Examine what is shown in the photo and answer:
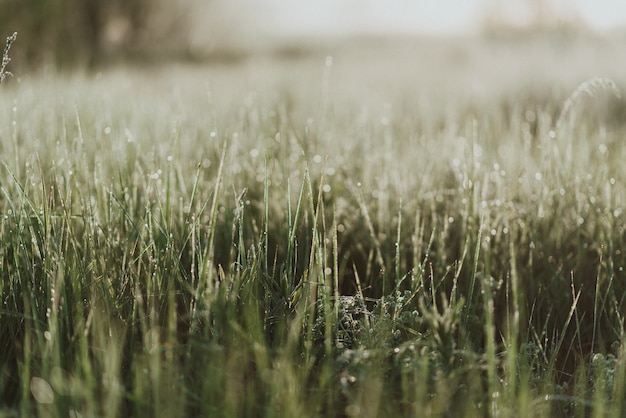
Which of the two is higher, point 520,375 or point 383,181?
point 383,181

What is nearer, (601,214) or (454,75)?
(601,214)

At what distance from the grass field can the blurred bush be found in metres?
6.80

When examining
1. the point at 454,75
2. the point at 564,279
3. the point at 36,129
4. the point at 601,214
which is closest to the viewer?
the point at 564,279

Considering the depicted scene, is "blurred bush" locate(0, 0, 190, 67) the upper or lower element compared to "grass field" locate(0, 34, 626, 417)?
upper

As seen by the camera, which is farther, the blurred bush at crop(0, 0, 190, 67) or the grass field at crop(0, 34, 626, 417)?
the blurred bush at crop(0, 0, 190, 67)

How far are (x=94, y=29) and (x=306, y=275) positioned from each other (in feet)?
37.4

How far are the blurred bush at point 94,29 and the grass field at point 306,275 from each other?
22.3 ft

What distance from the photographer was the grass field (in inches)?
36.4

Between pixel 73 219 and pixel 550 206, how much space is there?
115 cm

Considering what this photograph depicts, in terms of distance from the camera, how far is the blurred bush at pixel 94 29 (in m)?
9.28

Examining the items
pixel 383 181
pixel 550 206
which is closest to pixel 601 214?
pixel 550 206

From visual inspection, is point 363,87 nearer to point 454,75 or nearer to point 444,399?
point 454,75

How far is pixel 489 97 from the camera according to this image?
12.6 feet

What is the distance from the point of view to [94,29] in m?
11.4
